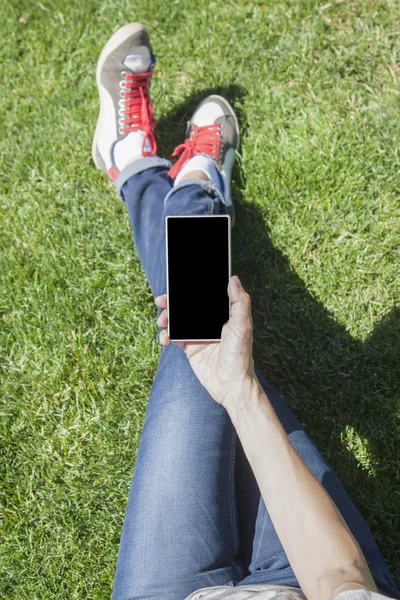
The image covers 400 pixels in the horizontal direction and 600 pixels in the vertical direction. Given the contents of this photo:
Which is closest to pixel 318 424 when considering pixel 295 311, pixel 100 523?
pixel 295 311

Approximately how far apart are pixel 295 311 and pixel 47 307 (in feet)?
4.22

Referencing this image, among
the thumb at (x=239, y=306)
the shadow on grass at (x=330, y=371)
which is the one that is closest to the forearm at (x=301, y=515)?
the thumb at (x=239, y=306)

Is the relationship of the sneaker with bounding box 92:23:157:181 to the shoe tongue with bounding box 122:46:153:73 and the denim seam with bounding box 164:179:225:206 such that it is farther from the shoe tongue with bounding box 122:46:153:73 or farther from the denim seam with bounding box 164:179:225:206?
the denim seam with bounding box 164:179:225:206

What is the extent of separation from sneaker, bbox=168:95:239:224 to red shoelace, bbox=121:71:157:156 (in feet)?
0.62

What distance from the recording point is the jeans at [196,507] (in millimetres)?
2006

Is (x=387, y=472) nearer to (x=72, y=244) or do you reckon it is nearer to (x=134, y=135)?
(x=72, y=244)

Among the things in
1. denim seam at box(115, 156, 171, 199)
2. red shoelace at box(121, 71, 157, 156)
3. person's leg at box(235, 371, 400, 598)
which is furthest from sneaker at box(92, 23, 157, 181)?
person's leg at box(235, 371, 400, 598)

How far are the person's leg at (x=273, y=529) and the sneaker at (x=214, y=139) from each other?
52.3 inches

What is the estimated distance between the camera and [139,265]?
3076 millimetres

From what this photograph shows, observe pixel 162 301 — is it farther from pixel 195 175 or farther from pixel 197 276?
pixel 195 175

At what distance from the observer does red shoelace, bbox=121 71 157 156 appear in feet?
10.6

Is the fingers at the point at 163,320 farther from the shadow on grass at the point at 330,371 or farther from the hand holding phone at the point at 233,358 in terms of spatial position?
the shadow on grass at the point at 330,371

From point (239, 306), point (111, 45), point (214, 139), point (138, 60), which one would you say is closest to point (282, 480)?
point (239, 306)

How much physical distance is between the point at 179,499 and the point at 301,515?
1.81ft
